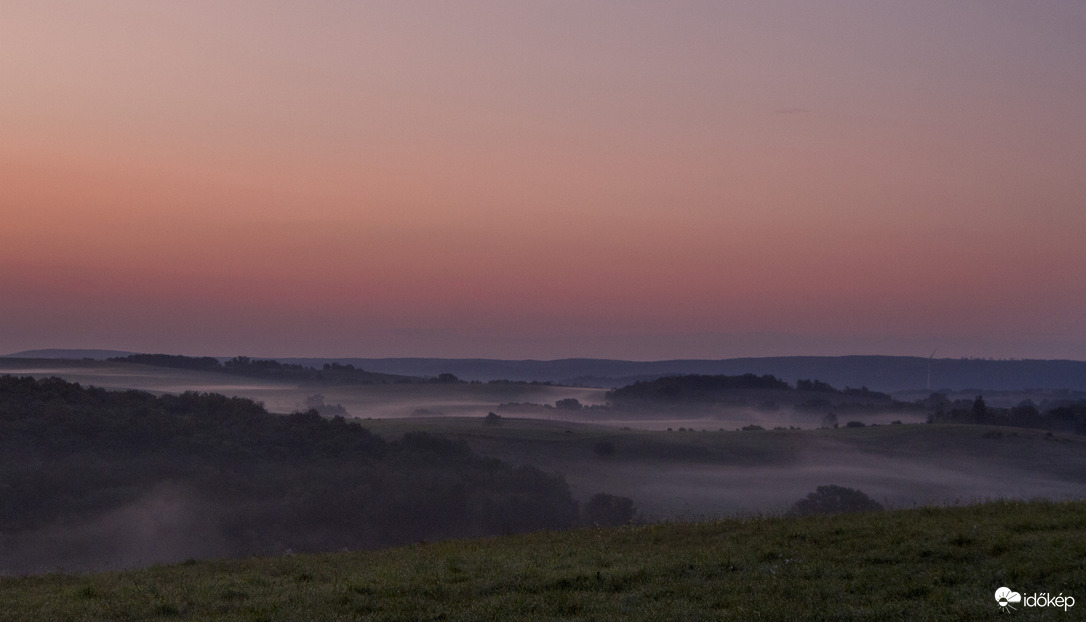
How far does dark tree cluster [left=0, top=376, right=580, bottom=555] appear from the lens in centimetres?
8525

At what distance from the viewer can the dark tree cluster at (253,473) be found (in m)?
85.2

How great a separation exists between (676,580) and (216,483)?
300ft

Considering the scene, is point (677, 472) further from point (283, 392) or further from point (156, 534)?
point (283, 392)

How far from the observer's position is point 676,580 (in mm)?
15445

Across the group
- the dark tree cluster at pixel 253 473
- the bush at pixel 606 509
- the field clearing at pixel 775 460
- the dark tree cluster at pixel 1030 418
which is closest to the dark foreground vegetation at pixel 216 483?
the dark tree cluster at pixel 253 473

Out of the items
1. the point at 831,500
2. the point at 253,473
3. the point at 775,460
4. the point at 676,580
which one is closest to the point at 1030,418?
the point at 775,460

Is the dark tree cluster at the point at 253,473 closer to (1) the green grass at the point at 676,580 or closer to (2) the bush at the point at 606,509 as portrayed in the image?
(2) the bush at the point at 606,509

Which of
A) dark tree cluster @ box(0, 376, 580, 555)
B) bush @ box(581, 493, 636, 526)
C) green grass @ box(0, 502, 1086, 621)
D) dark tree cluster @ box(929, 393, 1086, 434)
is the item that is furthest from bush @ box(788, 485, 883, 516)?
dark tree cluster @ box(929, 393, 1086, 434)

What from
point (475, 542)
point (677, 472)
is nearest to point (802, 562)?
point (475, 542)

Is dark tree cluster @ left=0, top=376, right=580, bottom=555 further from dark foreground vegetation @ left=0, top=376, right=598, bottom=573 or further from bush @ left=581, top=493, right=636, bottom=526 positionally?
bush @ left=581, top=493, right=636, bottom=526

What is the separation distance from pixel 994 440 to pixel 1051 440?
7435 mm

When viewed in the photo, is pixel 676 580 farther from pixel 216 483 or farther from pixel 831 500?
pixel 216 483

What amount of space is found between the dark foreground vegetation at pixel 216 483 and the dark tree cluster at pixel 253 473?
0.20 meters

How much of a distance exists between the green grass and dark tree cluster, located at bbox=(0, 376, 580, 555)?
5571 cm
